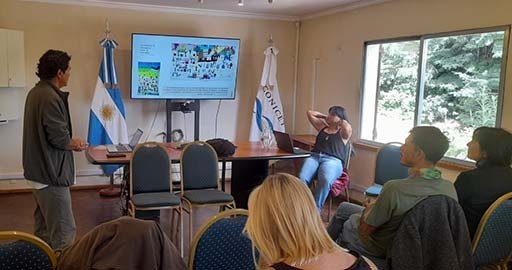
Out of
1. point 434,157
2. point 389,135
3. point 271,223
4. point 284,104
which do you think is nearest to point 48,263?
point 271,223

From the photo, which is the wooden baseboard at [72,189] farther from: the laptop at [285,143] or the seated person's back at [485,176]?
the seated person's back at [485,176]

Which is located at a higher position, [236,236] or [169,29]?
[169,29]

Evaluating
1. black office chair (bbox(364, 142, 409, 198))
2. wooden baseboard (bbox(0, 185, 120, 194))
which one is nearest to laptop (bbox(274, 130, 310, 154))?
black office chair (bbox(364, 142, 409, 198))

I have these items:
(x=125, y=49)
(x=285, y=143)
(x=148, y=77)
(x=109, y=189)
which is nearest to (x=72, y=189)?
(x=109, y=189)

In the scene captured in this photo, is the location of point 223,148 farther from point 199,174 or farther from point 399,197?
point 399,197

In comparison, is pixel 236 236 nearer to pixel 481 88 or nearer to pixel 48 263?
pixel 48 263

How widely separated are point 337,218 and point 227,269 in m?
1.10

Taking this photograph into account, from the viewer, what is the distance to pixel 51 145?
2930 mm

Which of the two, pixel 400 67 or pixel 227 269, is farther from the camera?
pixel 400 67

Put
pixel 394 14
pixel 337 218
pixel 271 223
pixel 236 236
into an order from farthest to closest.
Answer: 1. pixel 394 14
2. pixel 337 218
3. pixel 236 236
4. pixel 271 223

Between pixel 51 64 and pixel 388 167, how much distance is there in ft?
9.53

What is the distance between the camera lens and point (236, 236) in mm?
1960

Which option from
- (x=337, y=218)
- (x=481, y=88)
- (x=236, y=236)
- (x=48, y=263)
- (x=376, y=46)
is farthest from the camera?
(x=376, y=46)

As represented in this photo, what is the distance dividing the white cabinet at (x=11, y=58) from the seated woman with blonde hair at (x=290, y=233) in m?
4.45
